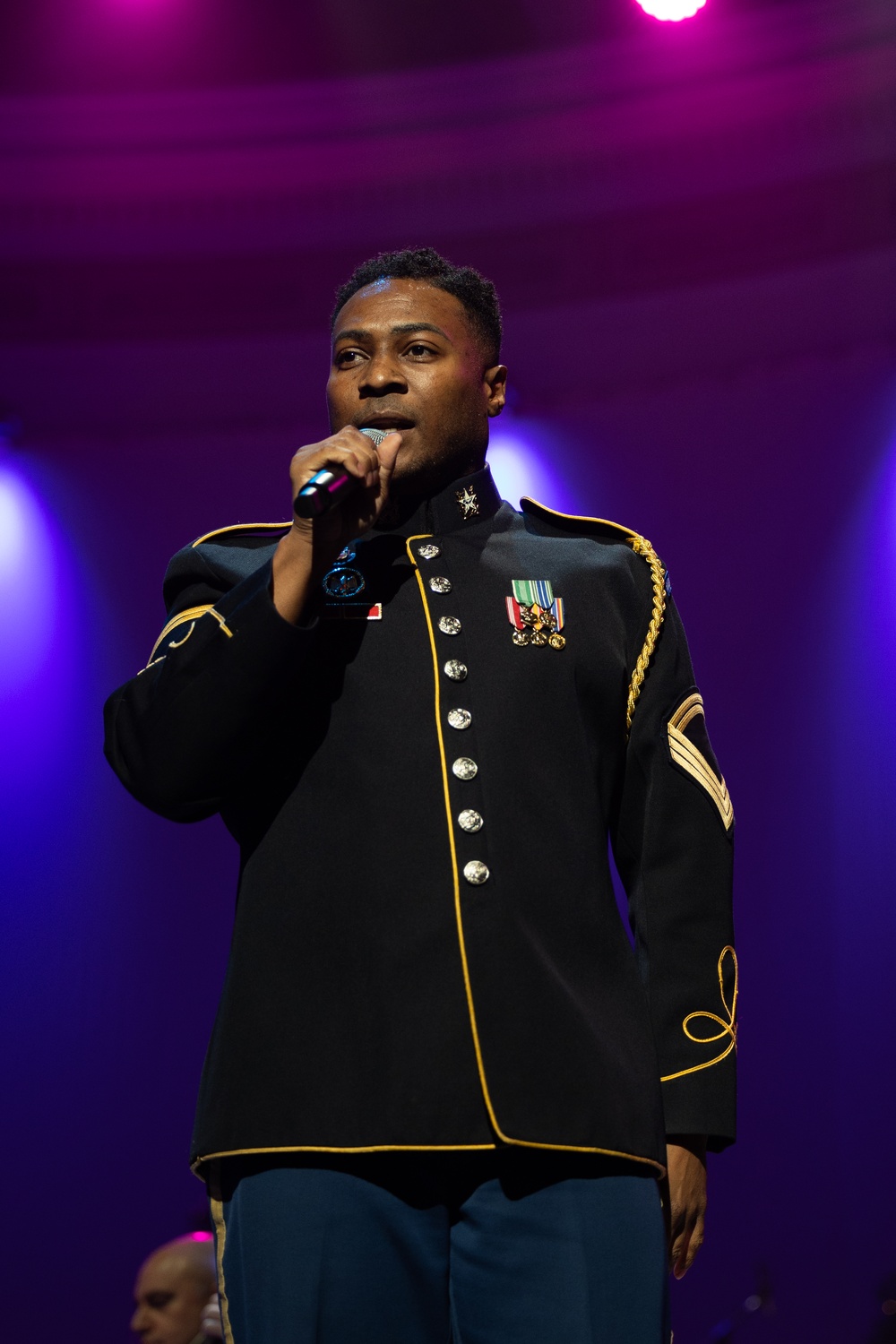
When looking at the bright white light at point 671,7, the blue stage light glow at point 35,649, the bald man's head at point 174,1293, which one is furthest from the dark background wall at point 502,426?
the bald man's head at point 174,1293

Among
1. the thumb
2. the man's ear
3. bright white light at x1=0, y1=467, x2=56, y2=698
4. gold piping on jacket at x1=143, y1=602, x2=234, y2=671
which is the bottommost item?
gold piping on jacket at x1=143, y1=602, x2=234, y2=671

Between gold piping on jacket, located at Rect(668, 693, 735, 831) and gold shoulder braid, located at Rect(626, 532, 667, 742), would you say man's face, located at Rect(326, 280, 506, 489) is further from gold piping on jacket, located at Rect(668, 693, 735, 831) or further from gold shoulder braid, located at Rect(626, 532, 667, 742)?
gold piping on jacket, located at Rect(668, 693, 735, 831)

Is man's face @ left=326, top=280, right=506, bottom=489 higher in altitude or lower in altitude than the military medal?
higher

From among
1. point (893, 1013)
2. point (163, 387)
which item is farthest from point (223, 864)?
point (893, 1013)

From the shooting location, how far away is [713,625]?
400 centimetres

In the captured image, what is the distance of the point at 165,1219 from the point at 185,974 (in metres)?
0.64

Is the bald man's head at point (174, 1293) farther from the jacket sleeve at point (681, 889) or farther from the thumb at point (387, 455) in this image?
the thumb at point (387, 455)

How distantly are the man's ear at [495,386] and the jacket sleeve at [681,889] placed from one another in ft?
1.16

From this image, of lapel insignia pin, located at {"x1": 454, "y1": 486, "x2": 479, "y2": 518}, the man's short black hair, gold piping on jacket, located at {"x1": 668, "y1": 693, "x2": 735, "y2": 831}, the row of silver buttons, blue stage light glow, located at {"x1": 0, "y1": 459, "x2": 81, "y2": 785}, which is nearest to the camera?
the row of silver buttons

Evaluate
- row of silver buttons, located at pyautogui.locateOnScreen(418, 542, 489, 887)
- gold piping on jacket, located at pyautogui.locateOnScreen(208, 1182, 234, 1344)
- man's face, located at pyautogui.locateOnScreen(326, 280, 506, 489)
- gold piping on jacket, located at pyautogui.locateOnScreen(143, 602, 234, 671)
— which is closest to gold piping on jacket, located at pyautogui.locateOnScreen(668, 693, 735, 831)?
row of silver buttons, located at pyautogui.locateOnScreen(418, 542, 489, 887)

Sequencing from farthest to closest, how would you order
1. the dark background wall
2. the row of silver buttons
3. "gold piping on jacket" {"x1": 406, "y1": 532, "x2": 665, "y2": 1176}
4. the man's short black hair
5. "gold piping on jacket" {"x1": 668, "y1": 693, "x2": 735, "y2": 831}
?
the dark background wall
the man's short black hair
"gold piping on jacket" {"x1": 668, "y1": 693, "x2": 735, "y2": 831}
the row of silver buttons
"gold piping on jacket" {"x1": 406, "y1": 532, "x2": 665, "y2": 1176}

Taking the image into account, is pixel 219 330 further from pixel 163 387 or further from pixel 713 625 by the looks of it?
pixel 713 625

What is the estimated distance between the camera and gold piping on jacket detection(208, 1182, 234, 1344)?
1.25m

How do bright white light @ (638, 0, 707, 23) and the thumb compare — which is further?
bright white light @ (638, 0, 707, 23)
